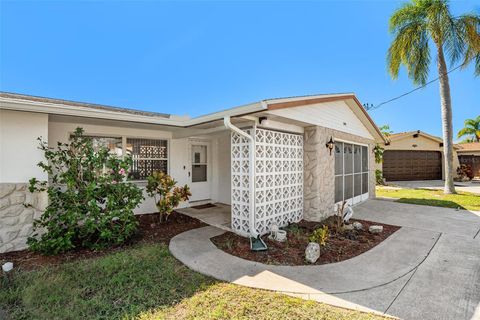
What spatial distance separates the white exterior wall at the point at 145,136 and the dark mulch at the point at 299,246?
3.19 metres

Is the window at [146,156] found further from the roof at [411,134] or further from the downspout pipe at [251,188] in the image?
the roof at [411,134]

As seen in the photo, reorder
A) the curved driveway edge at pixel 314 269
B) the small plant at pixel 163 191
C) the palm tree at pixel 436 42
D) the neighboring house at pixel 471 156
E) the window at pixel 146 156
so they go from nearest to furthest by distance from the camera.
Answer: the curved driveway edge at pixel 314 269 → the small plant at pixel 163 191 → the window at pixel 146 156 → the palm tree at pixel 436 42 → the neighboring house at pixel 471 156

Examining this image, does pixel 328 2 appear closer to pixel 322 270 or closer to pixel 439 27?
pixel 439 27

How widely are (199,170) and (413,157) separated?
18378 millimetres

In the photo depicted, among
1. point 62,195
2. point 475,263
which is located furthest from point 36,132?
point 475,263

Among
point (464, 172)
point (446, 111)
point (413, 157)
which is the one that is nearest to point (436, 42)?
point (446, 111)

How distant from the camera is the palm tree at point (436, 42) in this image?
33.5 feet

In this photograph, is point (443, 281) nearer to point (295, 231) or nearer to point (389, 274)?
point (389, 274)

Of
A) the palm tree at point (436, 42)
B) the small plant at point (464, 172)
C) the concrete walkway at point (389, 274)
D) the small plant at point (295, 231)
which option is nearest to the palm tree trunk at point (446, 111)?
the palm tree at point (436, 42)

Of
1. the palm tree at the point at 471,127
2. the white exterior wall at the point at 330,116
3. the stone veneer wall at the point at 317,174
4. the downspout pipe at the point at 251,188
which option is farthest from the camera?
the palm tree at the point at 471,127

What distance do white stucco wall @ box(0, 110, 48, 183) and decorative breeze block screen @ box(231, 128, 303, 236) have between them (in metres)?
4.02

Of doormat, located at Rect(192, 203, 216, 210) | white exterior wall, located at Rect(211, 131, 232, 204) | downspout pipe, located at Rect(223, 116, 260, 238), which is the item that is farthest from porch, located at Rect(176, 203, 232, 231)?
downspout pipe, located at Rect(223, 116, 260, 238)

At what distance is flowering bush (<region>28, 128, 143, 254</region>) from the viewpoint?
4164 mm

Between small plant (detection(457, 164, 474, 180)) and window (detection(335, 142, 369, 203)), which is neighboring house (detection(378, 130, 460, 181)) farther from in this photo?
window (detection(335, 142, 369, 203))
